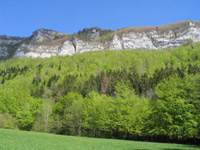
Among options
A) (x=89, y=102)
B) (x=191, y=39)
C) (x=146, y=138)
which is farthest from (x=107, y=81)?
(x=191, y=39)

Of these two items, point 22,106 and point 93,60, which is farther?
point 93,60

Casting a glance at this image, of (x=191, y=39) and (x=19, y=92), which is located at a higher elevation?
(x=191, y=39)

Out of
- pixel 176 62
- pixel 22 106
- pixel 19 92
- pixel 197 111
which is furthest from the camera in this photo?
pixel 176 62

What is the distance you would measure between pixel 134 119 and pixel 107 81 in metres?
53.1

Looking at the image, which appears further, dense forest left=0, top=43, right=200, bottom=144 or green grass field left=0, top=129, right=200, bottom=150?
dense forest left=0, top=43, right=200, bottom=144

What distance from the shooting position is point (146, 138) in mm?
41531

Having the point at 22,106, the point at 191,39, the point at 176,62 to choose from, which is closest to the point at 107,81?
the point at 22,106

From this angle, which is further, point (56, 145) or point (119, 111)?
point (119, 111)

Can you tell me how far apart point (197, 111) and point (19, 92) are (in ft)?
198

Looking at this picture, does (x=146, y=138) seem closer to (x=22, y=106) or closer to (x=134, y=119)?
(x=134, y=119)

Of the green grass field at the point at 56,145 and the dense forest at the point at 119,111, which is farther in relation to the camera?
the dense forest at the point at 119,111

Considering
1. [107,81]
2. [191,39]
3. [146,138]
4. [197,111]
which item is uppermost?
[191,39]

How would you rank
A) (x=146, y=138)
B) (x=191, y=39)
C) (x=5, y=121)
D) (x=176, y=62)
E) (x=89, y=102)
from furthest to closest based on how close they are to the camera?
(x=191, y=39) → (x=176, y=62) → (x=89, y=102) → (x=5, y=121) → (x=146, y=138)

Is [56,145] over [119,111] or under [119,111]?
under
